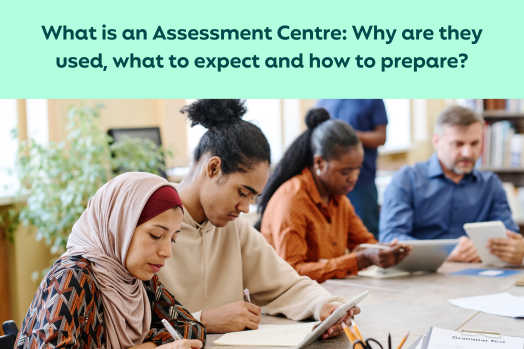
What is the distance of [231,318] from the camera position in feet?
4.81

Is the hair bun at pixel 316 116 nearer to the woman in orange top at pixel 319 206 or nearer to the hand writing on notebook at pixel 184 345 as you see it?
the woman in orange top at pixel 319 206

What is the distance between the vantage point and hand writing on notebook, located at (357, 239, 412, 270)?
207 cm

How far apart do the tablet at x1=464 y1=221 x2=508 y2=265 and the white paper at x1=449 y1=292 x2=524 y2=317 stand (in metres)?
0.45

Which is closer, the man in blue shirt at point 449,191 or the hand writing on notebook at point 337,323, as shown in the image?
the hand writing on notebook at point 337,323

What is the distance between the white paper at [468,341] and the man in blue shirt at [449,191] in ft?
4.17

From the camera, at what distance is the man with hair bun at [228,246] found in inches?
61.1

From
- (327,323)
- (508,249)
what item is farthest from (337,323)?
(508,249)

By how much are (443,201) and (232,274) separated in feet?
4.66

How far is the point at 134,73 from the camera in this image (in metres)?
1.83

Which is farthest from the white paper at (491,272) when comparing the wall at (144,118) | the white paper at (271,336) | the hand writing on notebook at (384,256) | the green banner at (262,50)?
the wall at (144,118)

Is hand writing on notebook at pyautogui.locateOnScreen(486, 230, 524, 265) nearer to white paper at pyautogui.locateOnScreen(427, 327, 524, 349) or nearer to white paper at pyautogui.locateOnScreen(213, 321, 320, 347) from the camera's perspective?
white paper at pyautogui.locateOnScreen(427, 327, 524, 349)

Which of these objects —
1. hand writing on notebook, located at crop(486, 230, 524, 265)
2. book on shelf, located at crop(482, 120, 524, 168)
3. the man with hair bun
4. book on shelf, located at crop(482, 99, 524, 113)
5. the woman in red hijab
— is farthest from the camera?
book on shelf, located at crop(482, 99, 524, 113)

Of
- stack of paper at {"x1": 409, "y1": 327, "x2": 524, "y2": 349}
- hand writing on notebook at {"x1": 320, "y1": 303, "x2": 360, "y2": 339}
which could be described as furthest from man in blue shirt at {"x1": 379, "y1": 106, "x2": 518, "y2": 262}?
stack of paper at {"x1": 409, "y1": 327, "x2": 524, "y2": 349}


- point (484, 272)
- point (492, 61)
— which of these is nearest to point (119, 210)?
point (492, 61)
